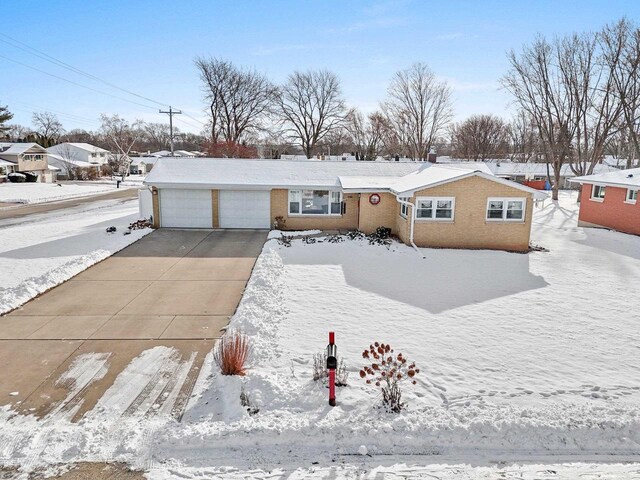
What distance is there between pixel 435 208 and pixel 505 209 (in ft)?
9.75

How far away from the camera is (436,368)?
7.94m

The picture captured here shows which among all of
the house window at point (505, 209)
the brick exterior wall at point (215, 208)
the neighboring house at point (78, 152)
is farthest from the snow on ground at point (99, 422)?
the neighboring house at point (78, 152)

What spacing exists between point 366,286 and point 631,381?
268 inches

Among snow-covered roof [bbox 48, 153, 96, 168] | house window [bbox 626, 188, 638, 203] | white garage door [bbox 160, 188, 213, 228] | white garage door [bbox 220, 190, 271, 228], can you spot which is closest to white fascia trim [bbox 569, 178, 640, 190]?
house window [bbox 626, 188, 638, 203]

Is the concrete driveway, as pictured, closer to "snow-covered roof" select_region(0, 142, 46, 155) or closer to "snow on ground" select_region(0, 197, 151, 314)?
"snow on ground" select_region(0, 197, 151, 314)

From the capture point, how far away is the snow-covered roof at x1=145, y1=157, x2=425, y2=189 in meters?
21.1

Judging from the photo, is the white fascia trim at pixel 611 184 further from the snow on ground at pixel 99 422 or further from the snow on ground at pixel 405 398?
the snow on ground at pixel 99 422

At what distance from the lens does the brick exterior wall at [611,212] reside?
2222 centimetres

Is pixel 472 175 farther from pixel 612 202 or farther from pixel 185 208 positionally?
pixel 185 208

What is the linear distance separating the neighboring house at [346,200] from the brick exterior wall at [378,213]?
0.05 meters

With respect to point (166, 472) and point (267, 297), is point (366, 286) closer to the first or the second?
point (267, 297)

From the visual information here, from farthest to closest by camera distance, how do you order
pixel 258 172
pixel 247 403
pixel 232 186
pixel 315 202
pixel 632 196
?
pixel 258 172 < pixel 632 196 < pixel 315 202 < pixel 232 186 < pixel 247 403

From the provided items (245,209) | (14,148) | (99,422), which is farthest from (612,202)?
(14,148)

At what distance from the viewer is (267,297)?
11.4m
